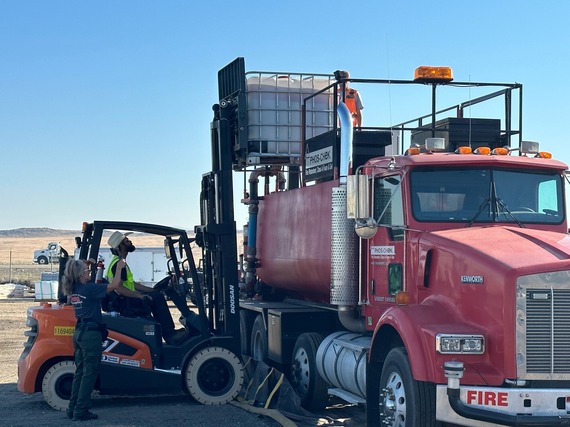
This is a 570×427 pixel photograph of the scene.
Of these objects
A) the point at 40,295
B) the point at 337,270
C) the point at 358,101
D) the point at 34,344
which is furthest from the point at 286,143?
the point at 40,295

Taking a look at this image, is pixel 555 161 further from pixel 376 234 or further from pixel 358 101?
pixel 358 101

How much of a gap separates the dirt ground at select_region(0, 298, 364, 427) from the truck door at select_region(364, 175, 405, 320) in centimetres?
182

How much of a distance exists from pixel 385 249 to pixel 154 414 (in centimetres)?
359

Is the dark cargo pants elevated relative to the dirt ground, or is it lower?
elevated

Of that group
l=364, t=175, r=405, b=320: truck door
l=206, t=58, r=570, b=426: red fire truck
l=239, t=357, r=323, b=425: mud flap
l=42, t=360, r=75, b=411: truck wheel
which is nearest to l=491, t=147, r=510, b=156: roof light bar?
l=206, t=58, r=570, b=426: red fire truck

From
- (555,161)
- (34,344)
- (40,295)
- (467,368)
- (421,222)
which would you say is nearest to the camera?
(467,368)

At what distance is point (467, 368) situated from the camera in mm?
7859

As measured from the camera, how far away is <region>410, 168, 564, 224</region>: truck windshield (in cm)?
934

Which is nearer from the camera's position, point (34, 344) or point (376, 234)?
point (376, 234)

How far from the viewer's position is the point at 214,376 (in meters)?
12.0

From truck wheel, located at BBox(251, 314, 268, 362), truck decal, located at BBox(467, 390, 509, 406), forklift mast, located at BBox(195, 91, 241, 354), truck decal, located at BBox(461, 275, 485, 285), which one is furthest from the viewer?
truck wheel, located at BBox(251, 314, 268, 362)

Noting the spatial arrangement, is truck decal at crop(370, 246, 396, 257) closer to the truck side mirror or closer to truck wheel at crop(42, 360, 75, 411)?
the truck side mirror

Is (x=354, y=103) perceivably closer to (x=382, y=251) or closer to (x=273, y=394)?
(x=382, y=251)

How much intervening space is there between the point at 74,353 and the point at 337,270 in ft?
11.2
